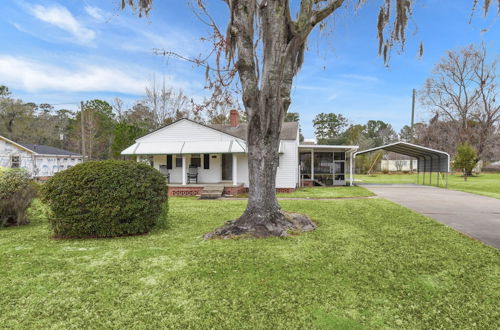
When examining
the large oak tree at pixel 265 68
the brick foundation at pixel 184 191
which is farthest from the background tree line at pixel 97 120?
the large oak tree at pixel 265 68

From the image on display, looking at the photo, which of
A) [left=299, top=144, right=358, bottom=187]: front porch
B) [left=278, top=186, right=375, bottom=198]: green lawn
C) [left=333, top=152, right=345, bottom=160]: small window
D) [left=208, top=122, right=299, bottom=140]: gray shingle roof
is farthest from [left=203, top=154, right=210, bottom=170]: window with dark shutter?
[left=333, top=152, right=345, bottom=160]: small window

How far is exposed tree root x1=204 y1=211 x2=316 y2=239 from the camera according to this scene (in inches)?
235

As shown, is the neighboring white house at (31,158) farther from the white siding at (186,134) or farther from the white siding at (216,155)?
the white siding at (216,155)

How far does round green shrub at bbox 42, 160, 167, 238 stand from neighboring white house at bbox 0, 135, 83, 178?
81.3 ft

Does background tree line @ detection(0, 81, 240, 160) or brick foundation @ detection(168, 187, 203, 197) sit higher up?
background tree line @ detection(0, 81, 240, 160)

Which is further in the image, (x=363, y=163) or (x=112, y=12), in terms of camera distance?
(x=363, y=163)

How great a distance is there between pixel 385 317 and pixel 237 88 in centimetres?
521

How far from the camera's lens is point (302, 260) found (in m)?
4.45

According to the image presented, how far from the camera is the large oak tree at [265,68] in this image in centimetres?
607

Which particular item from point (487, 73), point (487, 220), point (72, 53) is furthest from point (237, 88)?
point (487, 73)

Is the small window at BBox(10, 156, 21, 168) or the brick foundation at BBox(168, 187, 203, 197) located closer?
the brick foundation at BBox(168, 187, 203, 197)

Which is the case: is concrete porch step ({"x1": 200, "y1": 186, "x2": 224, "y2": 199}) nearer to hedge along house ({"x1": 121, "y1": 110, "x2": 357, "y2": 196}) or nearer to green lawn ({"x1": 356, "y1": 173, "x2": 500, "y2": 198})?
hedge along house ({"x1": 121, "y1": 110, "x2": 357, "y2": 196})

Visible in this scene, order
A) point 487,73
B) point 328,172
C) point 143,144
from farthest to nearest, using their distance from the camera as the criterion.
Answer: point 487,73
point 328,172
point 143,144

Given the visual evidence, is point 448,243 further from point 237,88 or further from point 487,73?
point 487,73
